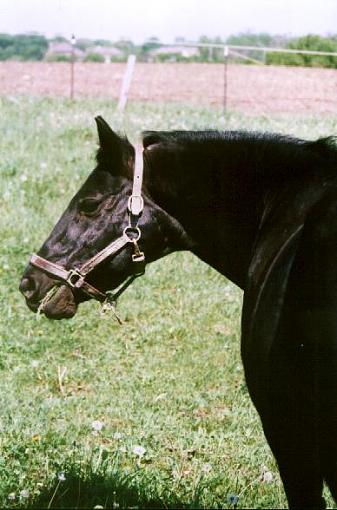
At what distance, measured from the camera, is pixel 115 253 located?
3293 millimetres

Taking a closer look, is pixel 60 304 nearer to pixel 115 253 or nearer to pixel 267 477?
pixel 115 253

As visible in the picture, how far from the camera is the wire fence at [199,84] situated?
15516 millimetres

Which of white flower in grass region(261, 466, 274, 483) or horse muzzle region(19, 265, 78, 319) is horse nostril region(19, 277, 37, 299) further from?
white flower in grass region(261, 466, 274, 483)

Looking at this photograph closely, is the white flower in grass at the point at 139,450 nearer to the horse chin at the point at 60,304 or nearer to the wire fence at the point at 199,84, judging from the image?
the horse chin at the point at 60,304

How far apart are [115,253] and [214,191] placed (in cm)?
55

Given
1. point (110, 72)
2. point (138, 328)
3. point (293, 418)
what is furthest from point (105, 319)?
point (110, 72)

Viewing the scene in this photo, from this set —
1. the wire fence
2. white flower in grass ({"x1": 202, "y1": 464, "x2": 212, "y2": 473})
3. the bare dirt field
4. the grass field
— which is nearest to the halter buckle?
the grass field

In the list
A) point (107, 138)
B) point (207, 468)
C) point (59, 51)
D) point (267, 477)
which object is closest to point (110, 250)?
point (107, 138)

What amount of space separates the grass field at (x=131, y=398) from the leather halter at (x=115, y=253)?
0.97 metres

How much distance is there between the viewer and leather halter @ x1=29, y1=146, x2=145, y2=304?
3.25 m

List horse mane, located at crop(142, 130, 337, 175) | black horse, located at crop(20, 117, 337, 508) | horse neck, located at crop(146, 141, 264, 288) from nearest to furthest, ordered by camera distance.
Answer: black horse, located at crop(20, 117, 337, 508), horse mane, located at crop(142, 130, 337, 175), horse neck, located at crop(146, 141, 264, 288)

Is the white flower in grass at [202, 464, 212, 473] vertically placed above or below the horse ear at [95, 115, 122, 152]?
below

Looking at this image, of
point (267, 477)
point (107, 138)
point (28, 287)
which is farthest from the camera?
point (267, 477)

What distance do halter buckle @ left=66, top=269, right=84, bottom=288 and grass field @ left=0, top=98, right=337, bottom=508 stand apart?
38.1 inches
